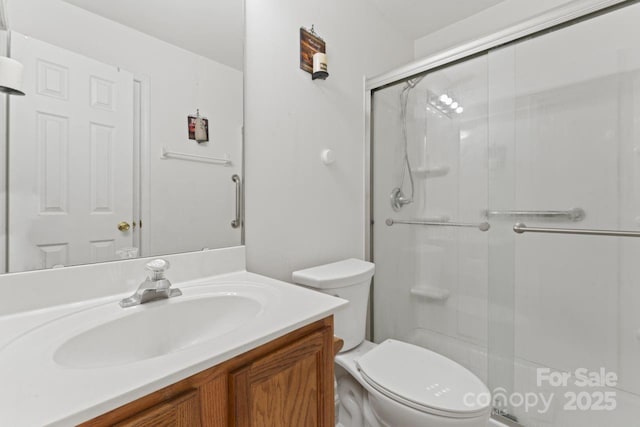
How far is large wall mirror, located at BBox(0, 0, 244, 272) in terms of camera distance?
738 mm

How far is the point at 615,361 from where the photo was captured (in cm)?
134

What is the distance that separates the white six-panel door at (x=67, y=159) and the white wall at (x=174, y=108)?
0.18 ft

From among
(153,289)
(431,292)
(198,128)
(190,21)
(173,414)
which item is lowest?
(431,292)

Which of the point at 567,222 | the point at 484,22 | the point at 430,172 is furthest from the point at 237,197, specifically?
the point at 484,22

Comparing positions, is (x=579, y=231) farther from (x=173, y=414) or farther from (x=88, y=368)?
(x=88, y=368)

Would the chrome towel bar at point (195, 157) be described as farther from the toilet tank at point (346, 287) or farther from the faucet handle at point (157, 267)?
the toilet tank at point (346, 287)

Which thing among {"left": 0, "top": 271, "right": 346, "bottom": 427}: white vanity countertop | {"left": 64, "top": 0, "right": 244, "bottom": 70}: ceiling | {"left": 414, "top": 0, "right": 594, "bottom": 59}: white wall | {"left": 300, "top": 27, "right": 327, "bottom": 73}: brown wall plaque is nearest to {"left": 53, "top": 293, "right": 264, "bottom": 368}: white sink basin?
{"left": 0, "top": 271, "right": 346, "bottom": 427}: white vanity countertop

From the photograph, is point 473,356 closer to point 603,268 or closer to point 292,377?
point 603,268

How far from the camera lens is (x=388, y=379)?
109 centimetres

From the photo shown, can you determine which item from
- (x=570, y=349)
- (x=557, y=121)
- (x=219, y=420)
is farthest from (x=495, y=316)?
(x=219, y=420)

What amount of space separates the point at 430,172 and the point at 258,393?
1.49 m

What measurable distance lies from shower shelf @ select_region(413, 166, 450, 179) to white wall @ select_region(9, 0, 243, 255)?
1060 millimetres

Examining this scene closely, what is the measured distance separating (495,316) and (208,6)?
186cm

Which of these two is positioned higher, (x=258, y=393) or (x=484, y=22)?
(x=484, y=22)
